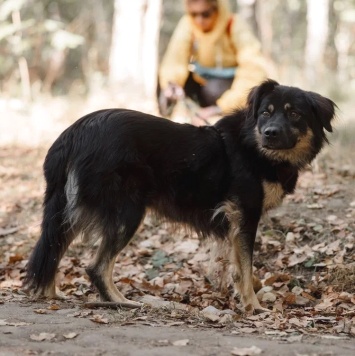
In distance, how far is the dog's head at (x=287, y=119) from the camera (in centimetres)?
518

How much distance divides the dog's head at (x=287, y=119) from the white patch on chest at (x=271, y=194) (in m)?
0.24

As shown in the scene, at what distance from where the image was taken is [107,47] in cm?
2072

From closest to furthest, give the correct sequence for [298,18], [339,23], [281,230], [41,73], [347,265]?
[347,265], [281,230], [41,73], [339,23], [298,18]

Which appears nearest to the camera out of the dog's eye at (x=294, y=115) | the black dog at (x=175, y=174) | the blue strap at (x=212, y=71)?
the black dog at (x=175, y=174)

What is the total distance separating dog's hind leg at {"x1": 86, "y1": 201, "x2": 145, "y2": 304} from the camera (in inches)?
198

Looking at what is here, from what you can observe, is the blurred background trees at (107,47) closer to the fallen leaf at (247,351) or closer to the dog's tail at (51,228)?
the dog's tail at (51,228)

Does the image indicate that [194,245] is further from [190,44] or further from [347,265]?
[190,44]

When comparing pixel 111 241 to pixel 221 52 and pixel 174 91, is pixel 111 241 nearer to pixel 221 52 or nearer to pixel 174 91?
pixel 174 91

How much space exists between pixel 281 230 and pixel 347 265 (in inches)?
42.4

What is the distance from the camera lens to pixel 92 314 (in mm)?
4535

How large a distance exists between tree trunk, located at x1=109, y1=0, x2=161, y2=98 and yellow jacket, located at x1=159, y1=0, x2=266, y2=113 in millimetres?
3990

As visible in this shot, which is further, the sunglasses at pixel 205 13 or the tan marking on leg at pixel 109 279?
the sunglasses at pixel 205 13

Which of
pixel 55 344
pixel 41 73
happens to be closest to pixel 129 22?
pixel 41 73

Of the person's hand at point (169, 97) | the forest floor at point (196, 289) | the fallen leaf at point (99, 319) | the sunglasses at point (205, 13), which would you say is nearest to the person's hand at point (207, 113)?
the person's hand at point (169, 97)
